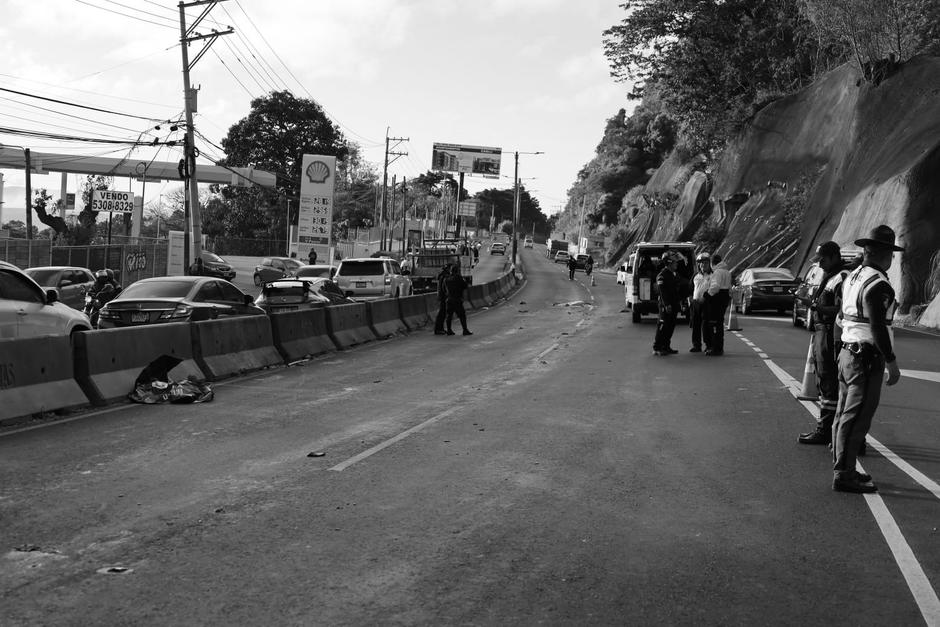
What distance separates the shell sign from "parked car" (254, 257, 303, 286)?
6.49 feet

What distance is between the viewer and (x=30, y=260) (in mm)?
36406

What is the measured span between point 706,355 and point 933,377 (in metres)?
4.18

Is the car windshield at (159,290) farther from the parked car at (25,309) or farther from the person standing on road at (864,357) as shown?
the person standing on road at (864,357)

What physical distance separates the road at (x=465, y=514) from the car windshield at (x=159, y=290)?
479 centimetres

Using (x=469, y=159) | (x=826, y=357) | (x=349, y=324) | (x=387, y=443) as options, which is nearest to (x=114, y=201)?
(x=349, y=324)

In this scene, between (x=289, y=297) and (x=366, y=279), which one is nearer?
(x=289, y=297)

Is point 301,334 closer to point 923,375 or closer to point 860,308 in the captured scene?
point 923,375

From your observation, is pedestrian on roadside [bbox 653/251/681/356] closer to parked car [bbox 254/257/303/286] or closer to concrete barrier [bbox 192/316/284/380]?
concrete barrier [bbox 192/316/284/380]

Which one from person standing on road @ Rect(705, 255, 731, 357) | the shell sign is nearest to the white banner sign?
the shell sign

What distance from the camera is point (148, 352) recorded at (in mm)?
13141

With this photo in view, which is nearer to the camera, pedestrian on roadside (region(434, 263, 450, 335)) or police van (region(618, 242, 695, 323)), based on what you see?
pedestrian on roadside (region(434, 263, 450, 335))

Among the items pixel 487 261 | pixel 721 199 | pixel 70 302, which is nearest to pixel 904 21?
pixel 721 199

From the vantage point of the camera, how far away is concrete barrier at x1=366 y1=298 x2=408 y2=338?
76.8 ft

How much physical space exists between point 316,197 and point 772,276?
84.2ft
